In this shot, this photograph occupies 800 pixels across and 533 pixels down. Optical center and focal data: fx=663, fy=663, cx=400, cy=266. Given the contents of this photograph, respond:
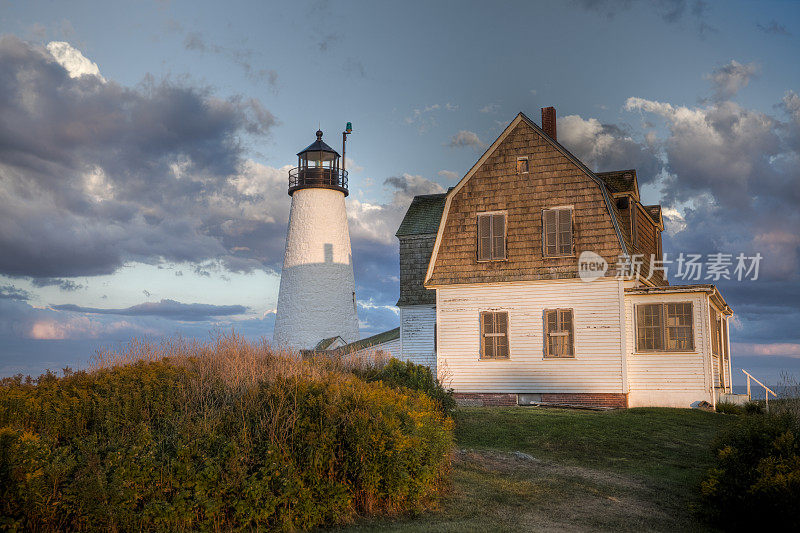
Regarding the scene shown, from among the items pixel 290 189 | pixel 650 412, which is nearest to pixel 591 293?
pixel 650 412

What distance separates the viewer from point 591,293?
848 inches

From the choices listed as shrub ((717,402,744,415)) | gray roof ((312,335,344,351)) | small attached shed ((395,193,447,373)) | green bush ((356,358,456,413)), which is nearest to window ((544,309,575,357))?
shrub ((717,402,744,415))

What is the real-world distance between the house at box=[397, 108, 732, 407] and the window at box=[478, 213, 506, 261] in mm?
36

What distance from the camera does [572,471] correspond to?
40.6ft

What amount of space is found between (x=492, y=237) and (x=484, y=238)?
28 centimetres

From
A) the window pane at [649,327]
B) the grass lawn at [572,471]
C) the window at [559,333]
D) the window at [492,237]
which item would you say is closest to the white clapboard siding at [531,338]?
the window at [559,333]

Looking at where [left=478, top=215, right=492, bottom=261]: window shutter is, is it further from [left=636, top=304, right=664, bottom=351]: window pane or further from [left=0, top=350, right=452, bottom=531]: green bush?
[left=0, top=350, right=452, bottom=531]: green bush

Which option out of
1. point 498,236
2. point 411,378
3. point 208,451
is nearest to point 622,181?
point 498,236

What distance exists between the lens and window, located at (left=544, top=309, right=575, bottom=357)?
21.8m

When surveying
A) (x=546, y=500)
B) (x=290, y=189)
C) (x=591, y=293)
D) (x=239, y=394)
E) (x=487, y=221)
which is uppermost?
(x=290, y=189)

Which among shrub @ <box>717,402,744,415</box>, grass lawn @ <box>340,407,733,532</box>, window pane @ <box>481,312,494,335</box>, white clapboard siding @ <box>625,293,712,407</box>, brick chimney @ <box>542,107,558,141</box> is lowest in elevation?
grass lawn @ <box>340,407,733,532</box>

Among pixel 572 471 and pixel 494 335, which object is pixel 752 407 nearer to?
pixel 494 335

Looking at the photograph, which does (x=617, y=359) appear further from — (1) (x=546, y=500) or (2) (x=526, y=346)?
(1) (x=546, y=500)

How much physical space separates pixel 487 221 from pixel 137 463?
1642 cm
